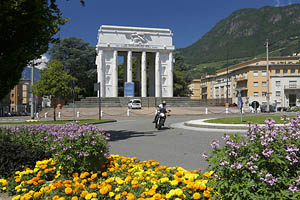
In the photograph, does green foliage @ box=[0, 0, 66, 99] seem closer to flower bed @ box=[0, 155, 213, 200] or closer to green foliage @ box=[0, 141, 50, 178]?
green foliage @ box=[0, 141, 50, 178]

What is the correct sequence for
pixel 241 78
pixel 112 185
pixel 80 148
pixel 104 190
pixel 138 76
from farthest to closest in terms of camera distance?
pixel 241 78
pixel 138 76
pixel 80 148
pixel 112 185
pixel 104 190

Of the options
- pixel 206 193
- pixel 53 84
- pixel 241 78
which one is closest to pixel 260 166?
pixel 206 193

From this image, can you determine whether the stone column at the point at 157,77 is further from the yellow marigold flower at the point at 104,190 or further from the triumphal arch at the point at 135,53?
the yellow marigold flower at the point at 104,190

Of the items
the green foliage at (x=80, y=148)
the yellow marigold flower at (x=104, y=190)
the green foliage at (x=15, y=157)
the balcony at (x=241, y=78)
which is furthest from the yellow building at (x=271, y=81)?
the yellow marigold flower at (x=104, y=190)

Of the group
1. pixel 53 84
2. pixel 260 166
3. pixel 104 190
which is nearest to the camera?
pixel 260 166

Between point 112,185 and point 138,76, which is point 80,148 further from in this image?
point 138,76

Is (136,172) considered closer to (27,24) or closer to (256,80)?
(27,24)

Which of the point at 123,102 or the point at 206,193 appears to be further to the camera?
the point at 123,102

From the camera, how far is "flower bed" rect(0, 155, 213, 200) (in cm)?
349

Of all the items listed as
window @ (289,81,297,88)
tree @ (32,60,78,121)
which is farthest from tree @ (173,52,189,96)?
tree @ (32,60,78,121)

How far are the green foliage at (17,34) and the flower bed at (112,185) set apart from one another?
410 centimetres

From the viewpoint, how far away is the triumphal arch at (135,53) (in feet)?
212

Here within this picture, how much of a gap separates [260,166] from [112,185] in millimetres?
2193

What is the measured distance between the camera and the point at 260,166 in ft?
9.36
